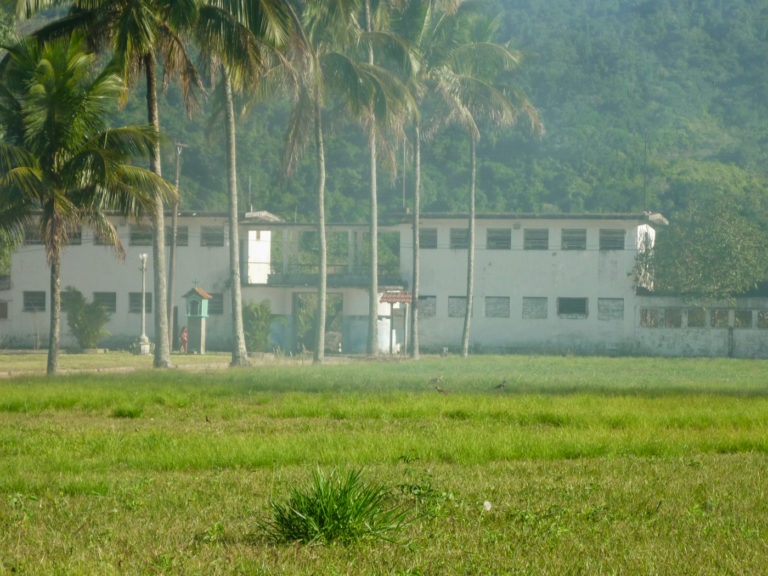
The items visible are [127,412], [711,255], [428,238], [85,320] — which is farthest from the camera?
[428,238]

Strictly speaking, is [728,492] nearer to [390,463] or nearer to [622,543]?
[622,543]

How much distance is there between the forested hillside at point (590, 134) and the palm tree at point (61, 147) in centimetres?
3641

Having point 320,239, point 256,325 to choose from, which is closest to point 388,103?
point 320,239

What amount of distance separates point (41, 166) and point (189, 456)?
1812 centimetres

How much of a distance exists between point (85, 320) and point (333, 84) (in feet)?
55.4

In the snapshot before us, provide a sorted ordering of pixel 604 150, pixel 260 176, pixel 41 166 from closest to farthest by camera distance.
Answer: pixel 41 166 < pixel 260 176 < pixel 604 150

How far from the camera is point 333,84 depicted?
3725 cm

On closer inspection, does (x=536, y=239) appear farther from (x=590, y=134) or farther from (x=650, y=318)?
(x=590, y=134)

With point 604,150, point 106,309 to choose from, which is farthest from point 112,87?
point 604,150

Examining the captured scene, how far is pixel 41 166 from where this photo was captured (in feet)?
88.0

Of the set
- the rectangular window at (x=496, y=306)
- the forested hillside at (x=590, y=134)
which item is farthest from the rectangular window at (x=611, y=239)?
the forested hillside at (x=590, y=134)

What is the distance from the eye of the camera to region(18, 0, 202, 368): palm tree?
89.2 ft

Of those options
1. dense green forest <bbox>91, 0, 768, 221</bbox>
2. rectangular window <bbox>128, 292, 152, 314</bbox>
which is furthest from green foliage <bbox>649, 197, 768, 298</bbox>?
rectangular window <bbox>128, 292, 152, 314</bbox>

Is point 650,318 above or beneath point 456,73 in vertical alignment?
beneath
